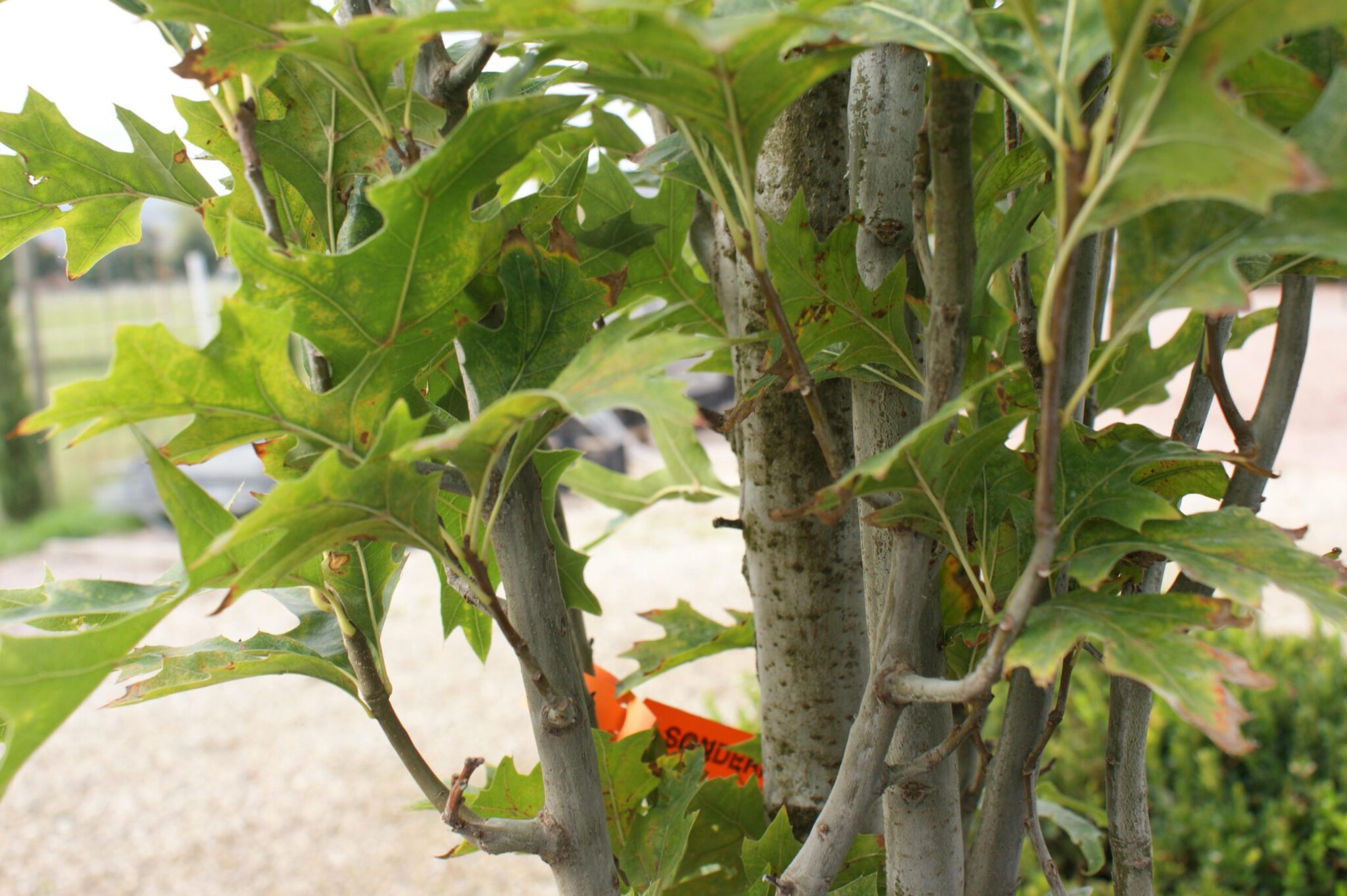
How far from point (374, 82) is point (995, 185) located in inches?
13.5

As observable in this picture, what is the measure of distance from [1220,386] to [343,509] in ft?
1.59

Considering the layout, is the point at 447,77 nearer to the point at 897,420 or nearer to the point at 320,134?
the point at 320,134

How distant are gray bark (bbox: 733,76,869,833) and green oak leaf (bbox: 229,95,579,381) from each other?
0.91 ft

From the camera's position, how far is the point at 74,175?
59 centimetres

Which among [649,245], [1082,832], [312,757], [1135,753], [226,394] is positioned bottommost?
[312,757]

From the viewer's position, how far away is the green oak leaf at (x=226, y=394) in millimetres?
399

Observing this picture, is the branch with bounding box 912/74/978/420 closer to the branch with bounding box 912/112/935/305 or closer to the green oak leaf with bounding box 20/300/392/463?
the branch with bounding box 912/112/935/305

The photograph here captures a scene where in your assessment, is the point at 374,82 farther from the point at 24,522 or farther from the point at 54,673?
the point at 24,522

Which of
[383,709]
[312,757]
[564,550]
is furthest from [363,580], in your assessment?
[312,757]

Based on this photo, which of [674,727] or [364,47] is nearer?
[364,47]

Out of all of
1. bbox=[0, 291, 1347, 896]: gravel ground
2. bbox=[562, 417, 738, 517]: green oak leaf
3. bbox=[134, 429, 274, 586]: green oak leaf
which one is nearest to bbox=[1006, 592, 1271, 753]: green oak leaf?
bbox=[134, 429, 274, 586]: green oak leaf

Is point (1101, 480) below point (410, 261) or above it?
below

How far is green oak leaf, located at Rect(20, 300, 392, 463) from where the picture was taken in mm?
399

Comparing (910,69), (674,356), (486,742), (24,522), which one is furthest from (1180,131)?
(24,522)
